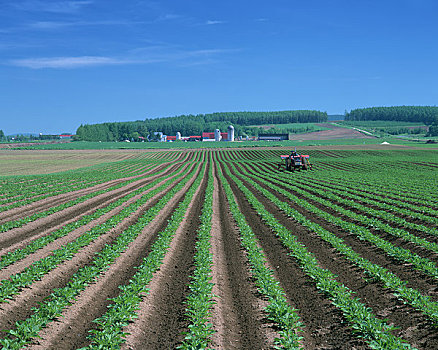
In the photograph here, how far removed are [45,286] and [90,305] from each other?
2.20 meters

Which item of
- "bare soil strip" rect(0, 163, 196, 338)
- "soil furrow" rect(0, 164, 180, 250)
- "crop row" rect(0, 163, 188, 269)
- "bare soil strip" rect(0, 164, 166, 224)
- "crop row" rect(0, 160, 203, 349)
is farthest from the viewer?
"bare soil strip" rect(0, 164, 166, 224)

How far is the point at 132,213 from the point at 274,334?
580 inches

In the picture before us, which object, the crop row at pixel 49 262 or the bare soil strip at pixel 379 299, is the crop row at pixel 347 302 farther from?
the crop row at pixel 49 262

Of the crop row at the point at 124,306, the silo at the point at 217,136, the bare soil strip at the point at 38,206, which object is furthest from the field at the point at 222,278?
the silo at the point at 217,136

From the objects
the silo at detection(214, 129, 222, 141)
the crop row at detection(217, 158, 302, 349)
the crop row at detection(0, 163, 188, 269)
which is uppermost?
the silo at detection(214, 129, 222, 141)

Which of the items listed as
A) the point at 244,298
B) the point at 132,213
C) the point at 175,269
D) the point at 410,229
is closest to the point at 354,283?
the point at 244,298

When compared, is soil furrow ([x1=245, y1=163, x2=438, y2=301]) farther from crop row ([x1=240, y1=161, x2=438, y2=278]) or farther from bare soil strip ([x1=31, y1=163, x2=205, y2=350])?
bare soil strip ([x1=31, y1=163, x2=205, y2=350])

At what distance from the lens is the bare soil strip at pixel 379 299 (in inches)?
315

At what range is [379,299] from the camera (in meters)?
9.83

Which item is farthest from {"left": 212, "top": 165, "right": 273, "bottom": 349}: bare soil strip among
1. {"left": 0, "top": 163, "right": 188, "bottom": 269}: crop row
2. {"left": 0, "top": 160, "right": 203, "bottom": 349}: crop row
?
{"left": 0, "top": 163, "right": 188, "bottom": 269}: crop row

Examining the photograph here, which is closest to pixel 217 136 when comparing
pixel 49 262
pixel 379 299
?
pixel 49 262

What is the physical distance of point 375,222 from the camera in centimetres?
1767

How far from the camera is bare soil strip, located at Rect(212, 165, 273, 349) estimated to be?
312 inches

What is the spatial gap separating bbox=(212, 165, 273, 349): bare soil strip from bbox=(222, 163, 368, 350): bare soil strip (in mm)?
1003
